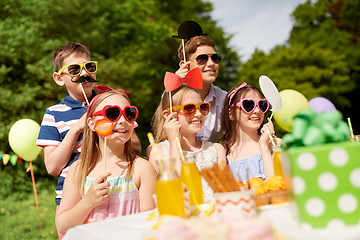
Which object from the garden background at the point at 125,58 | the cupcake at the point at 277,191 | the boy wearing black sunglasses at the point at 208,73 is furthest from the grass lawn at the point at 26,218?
the cupcake at the point at 277,191

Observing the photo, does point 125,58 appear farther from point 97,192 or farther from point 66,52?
point 97,192

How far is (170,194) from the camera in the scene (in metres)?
1.48

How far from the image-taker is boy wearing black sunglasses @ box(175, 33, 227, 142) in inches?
140

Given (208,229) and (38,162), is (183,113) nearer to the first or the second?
(208,229)

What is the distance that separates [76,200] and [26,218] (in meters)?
6.09

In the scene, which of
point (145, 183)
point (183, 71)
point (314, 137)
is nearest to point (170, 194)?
point (314, 137)

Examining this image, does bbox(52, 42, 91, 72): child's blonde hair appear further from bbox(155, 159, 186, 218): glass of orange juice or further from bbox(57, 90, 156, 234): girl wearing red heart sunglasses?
bbox(155, 159, 186, 218): glass of orange juice

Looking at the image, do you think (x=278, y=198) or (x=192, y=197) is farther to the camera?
(x=192, y=197)

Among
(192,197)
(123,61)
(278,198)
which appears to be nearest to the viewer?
(278,198)

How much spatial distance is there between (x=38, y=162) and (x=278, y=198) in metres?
10.1

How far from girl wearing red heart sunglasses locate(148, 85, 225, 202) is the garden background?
13.7ft

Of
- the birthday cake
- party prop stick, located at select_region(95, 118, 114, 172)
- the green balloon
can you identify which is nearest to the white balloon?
party prop stick, located at select_region(95, 118, 114, 172)

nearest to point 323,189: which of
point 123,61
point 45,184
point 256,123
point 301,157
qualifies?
point 301,157

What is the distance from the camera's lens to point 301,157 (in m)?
1.22
